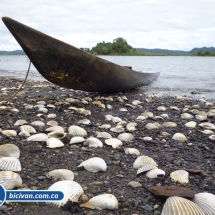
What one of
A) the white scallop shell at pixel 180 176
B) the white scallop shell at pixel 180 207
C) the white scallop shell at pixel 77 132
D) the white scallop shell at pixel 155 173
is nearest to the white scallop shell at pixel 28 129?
the white scallop shell at pixel 77 132

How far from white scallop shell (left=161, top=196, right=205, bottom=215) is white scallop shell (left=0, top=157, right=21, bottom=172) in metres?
0.99

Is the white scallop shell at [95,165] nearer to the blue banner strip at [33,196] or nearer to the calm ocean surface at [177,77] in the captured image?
the blue banner strip at [33,196]

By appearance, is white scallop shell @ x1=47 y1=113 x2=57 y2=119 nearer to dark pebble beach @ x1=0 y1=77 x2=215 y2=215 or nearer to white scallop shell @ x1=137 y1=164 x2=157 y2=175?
dark pebble beach @ x1=0 y1=77 x2=215 y2=215

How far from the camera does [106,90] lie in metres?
5.18

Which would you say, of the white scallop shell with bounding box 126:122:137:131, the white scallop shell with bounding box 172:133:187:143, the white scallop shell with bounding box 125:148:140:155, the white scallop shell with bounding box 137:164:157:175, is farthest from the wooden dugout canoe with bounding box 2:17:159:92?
the white scallop shell with bounding box 137:164:157:175

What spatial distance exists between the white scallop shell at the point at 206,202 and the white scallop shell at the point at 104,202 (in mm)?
456

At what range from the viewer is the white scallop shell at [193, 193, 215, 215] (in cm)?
138

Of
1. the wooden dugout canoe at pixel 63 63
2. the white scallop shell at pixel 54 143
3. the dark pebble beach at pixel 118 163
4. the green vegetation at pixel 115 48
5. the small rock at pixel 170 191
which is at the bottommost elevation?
the dark pebble beach at pixel 118 163

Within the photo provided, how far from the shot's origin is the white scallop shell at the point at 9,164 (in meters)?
1.70

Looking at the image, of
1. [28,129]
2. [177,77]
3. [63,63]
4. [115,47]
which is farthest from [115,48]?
[28,129]

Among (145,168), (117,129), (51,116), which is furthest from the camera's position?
(51,116)

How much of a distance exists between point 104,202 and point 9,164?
741 millimetres

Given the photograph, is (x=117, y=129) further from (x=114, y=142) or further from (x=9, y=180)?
(x=9, y=180)

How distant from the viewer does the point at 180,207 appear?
1317 mm
